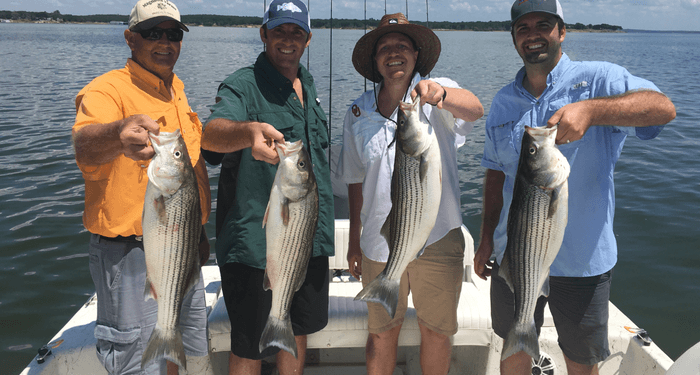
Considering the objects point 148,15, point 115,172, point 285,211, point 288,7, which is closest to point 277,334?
→ point 285,211

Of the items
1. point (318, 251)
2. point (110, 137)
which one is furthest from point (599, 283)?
point (110, 137)

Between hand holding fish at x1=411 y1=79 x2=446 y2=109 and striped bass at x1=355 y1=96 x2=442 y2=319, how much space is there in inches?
1.5

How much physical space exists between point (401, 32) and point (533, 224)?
5.19 feet

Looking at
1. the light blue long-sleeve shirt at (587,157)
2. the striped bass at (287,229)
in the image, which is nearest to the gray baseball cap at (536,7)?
the light blue long-sleeve shirt at (587,157)

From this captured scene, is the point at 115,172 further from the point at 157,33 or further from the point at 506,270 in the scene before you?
the point at 506,270

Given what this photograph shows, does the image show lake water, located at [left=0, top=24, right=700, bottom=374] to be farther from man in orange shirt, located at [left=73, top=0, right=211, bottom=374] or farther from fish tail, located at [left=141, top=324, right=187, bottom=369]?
fish tail, located at [left=141, top=324, right=187, bottom=369]

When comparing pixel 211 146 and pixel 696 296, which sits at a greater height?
pixel 211 146

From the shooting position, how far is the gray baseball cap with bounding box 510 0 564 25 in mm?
2793

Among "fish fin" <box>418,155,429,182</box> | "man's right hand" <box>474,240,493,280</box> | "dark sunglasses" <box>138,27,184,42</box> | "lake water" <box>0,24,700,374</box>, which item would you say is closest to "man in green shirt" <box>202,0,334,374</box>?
"dark sunglasses" <box>138,27,184,42</box>

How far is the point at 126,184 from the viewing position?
9.37 feet

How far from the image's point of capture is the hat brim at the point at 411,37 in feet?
10.2

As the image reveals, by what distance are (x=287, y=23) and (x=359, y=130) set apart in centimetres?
87

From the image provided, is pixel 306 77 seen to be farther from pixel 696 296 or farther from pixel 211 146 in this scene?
pixel 696 296

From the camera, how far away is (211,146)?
2.70 meters
